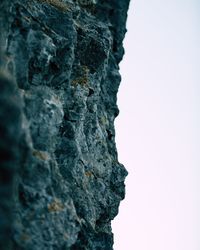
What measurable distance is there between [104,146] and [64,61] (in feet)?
29.1

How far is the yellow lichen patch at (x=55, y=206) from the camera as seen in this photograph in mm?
19703

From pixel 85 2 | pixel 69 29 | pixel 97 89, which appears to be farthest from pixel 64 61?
pixel 85 2

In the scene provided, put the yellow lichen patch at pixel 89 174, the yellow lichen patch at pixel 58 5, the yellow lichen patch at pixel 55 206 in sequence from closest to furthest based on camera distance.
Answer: the yellow lichen patch at pixel 55 206, the yellow lichen patch at pixel 58 5, the yellow lichen patch at pixel 89 174

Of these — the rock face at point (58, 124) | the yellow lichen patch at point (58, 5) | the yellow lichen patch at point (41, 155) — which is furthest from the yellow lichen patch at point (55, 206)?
the yellow lichen patch at point (58, 5)

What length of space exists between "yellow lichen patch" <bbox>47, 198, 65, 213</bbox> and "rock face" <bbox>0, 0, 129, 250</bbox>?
5 centimetres

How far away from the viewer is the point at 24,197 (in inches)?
750

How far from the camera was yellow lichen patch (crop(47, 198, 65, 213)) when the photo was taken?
19703mm

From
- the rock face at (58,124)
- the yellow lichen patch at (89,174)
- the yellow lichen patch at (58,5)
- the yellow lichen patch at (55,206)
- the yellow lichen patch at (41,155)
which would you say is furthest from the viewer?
the yellow lichen patch at (89,174)

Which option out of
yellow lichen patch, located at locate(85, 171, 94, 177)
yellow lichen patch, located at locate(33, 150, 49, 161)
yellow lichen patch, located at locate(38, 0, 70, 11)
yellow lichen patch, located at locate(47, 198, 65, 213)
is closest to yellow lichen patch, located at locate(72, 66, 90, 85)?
yellow lichen patch, located at locate(38, 0, 70, 11)

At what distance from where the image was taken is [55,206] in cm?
2003

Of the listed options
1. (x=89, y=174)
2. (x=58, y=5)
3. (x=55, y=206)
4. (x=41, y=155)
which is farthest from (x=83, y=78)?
(x=55, y=206)

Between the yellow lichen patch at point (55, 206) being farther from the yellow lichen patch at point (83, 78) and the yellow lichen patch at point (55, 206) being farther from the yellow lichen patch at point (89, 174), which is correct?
the yellow lichen patch at point (83, 78)

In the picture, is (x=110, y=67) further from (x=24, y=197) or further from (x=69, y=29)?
(x=24, y=197)

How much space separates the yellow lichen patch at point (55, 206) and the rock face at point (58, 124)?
2.0 inches
